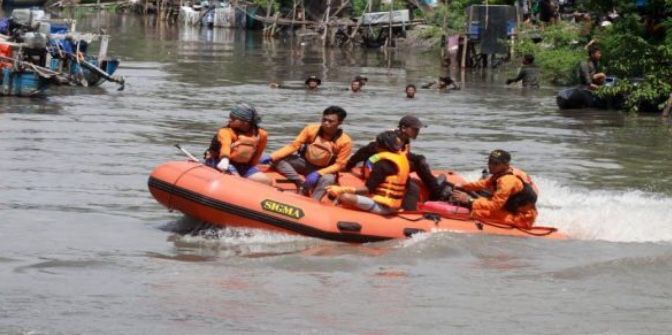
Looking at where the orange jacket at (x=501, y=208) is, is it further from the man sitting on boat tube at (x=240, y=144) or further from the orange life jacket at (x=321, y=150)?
the man sitting on boat tube at (x=240, y=144)

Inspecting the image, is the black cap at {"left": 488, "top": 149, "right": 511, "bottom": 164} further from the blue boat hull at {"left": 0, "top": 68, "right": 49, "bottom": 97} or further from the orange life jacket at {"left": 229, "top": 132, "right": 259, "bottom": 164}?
the blue boat hull at {"left": 0, "top": 68, "right": 49, "bottom": 97}

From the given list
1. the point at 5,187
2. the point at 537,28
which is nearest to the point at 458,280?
the point at 5,187

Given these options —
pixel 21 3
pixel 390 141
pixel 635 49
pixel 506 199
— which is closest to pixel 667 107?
pixel 635 49

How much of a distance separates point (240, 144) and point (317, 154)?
0.89 meters

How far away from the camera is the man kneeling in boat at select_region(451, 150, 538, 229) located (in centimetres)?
1253

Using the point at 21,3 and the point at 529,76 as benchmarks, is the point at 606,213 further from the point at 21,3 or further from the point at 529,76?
the point at 21,3

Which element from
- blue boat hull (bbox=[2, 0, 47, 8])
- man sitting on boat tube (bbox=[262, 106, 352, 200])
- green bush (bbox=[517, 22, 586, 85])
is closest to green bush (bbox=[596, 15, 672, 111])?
green bush (bbox=[517, 22, 586, 85])

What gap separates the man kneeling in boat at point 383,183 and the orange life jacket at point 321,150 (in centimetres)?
103

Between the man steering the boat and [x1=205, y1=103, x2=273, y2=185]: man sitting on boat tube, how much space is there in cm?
98

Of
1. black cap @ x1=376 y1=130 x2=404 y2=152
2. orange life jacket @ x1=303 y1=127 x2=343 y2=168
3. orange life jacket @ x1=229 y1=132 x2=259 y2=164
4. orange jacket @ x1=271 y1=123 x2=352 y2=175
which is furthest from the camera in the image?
orange life jacket @ x1=303 y1=127 x2=343 y2=168

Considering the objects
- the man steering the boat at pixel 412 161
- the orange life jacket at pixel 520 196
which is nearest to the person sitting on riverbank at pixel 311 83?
the man steering the boat at pixel 412 161

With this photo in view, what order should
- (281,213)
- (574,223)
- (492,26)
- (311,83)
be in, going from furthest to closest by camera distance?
(492,26)
(311,83)
(574,223)
(281,213)

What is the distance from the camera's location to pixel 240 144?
A: 1315 centimetres

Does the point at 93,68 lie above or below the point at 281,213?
above
